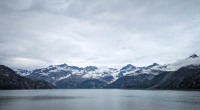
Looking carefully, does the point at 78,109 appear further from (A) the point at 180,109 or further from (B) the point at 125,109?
(A) the point at 180,109

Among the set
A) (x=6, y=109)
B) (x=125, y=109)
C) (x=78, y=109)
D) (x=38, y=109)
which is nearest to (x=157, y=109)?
(x=125, y=109)

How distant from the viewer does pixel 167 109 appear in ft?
308

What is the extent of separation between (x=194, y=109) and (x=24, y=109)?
63385 millimetres

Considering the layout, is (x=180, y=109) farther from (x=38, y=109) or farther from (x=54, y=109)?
(x=38, y=109)

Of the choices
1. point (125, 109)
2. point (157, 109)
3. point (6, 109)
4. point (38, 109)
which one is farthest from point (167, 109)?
point (6, 109)

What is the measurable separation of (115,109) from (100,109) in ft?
18.9

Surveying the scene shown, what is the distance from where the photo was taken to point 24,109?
93.8 meters

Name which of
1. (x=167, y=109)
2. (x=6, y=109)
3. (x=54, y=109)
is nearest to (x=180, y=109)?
(x=167, y=109)

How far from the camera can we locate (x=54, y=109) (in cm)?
9406

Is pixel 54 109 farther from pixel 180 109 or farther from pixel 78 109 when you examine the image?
pixel 180 109

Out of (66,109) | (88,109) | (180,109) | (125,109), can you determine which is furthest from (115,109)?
(180,109)

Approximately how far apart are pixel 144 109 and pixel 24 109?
45731mm

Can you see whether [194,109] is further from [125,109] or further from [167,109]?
[125,109]

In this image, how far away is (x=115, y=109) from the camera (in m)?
94.8
